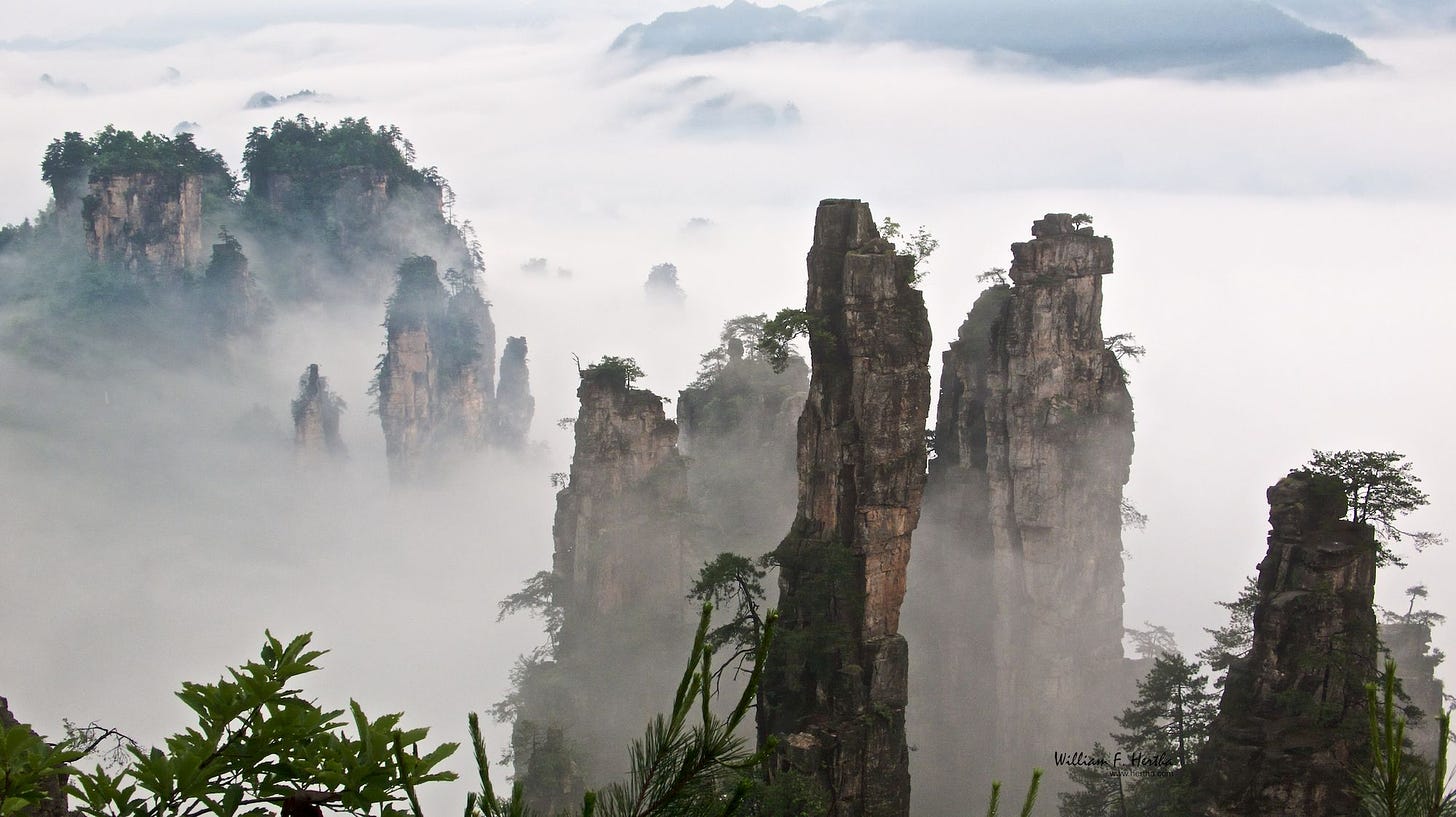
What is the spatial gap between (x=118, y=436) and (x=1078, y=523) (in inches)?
2642

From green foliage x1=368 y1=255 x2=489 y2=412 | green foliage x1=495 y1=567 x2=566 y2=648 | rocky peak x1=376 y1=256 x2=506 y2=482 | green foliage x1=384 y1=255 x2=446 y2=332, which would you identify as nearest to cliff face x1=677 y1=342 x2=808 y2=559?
green foliage x1=495 y1=567 x2=566 y2=648

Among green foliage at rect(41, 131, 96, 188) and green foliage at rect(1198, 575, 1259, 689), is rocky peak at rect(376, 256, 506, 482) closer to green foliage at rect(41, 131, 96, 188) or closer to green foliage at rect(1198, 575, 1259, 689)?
green foliage at rect(41, 131, 96, 188)

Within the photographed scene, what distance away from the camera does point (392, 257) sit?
306 ft

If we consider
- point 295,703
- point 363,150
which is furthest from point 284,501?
point 295,703

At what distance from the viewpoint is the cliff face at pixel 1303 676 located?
83.0 feet

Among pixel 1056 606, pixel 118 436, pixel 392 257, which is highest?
pixel 392 257

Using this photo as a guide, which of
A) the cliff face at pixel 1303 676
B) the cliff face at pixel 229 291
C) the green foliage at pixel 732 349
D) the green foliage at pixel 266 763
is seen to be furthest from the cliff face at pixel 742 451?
the cliff face at pixel 229 291

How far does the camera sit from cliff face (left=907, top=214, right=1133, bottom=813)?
37.0 metres

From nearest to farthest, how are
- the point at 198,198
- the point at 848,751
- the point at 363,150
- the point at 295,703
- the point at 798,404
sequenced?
the point at 295,703
the point at 848,751
the point at 798,404
the point at 198,198
the point at 363,150

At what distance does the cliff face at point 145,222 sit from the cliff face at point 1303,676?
75.3 meters

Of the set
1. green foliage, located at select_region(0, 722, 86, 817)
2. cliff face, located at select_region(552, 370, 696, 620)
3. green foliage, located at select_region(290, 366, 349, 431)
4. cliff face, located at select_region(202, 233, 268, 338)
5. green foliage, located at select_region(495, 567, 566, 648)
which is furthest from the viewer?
cliff face, located at select_region(202, 233, 268, 338)

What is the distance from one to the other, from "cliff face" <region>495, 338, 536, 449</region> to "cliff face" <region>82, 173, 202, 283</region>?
22.1 m

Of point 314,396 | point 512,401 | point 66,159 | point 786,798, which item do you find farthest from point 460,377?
point 786,798

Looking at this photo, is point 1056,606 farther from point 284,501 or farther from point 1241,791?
point 284,501
